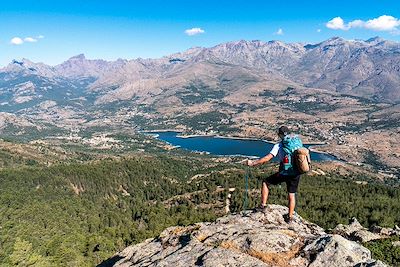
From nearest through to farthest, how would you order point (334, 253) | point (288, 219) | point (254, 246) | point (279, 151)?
point (334, 253), point (254, 246), point (279, 151), point (288, 219)

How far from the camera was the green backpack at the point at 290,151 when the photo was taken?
25797mm

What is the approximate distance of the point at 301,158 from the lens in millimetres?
25328

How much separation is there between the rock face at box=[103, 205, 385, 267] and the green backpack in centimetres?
415

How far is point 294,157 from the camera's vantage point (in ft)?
84.4

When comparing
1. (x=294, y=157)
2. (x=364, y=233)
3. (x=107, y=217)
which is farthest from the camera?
(x=107, y=217)

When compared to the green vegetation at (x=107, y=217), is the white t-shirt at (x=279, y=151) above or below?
above

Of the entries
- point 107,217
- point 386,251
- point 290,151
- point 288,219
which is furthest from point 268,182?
point 107,217

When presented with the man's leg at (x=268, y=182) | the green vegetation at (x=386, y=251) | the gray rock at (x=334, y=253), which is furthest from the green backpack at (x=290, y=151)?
the green vegetation at (x=386, y=251)

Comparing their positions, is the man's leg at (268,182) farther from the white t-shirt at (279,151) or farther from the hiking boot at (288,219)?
the hiking boot at (288,219)

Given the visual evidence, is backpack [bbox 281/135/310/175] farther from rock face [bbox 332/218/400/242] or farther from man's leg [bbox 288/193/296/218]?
rock face [bbox 332/218/400/242]

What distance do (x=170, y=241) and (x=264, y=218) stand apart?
7.45 meters

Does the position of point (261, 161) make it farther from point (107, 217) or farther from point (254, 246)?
point (107, 217)

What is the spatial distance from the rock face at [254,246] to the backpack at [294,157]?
166 inches

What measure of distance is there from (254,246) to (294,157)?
612 cm
